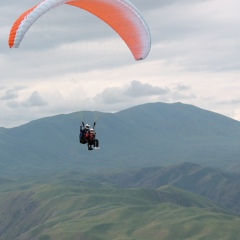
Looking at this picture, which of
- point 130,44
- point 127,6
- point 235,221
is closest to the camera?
point 127,6

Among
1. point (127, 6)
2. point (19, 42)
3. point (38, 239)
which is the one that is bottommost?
point (38, 239)

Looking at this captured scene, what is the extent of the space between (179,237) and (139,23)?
139890 millimetres

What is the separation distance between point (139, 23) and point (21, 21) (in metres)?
11.4

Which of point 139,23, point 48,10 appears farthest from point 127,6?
point 48,10

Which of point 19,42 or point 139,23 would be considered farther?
point 139,23

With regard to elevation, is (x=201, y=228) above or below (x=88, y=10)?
below

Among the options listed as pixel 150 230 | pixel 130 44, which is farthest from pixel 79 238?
pixel 130 44

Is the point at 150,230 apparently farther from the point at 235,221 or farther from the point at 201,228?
the point at 235,221

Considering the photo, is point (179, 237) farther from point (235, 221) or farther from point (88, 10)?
point (88, 10)

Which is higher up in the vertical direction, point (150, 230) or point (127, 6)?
point (127, 6)

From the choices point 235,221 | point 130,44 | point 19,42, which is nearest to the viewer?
point 19,42

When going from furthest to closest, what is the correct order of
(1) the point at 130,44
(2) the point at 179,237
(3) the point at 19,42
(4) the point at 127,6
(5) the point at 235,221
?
(5) the point at 235,221 < (2) the point at 179,237 < (1) the point at 130,44 < (4) the point at 127,6 < (3) the point at 19,42

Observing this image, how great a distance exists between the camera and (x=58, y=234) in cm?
18788

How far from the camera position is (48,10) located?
4141cm
